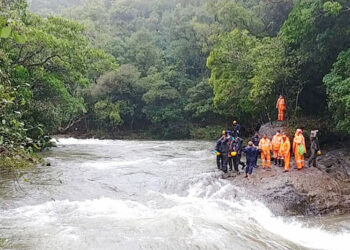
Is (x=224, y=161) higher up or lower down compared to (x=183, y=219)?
higher up

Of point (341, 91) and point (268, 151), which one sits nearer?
point (268, 151)

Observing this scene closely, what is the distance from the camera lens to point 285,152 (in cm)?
1355

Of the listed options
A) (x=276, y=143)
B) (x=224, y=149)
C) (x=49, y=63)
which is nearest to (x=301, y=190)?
(x=276, y=143)

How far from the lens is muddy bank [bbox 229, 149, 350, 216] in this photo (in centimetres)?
1102

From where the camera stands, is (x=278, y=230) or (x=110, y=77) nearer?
(x=278, y=230)

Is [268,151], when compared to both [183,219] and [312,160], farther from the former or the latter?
[183,219]

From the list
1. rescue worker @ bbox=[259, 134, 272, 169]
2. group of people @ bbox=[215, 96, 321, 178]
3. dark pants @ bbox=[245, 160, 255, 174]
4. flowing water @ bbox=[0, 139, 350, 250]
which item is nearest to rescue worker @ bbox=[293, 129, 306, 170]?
group of people @ bbox=[215, 96, 321, 178]

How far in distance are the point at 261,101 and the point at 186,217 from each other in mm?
14138

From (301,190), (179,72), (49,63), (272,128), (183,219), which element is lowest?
(183,219)

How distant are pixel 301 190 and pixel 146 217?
5.06 metres

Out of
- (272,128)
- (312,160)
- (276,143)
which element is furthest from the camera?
(272,128)

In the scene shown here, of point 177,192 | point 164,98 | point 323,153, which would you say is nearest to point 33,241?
point 177,192

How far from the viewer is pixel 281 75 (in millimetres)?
19984

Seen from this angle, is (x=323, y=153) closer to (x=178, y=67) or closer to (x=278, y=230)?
(x=278, y=230)
